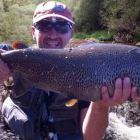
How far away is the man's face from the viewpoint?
3.90m

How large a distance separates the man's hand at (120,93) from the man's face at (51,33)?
1.19m

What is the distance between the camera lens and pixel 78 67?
9.89 ft

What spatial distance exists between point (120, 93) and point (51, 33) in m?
1.39

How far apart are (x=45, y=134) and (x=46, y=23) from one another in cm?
145

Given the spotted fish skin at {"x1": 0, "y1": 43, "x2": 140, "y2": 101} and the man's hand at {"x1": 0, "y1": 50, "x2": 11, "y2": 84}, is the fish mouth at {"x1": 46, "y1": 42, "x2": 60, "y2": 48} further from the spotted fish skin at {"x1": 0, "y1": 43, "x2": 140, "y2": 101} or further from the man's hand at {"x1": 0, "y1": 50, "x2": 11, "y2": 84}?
the man's hand at {"x1": 0, "y1": 50, "x2": 11, "y2": 84}

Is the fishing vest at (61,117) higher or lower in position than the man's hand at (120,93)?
lower

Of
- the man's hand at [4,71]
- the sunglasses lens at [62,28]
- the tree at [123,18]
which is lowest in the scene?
the tree at [123,18]

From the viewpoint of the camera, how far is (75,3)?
45156 mm

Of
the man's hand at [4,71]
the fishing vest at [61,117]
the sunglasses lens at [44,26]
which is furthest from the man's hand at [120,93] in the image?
the sunglasses lens at [44,26]

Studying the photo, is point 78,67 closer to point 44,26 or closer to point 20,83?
point 20,83

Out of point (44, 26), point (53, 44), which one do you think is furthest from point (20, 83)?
point (44, 26)

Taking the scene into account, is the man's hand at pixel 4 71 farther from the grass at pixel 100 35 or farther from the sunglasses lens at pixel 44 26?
the grass at pixel 100 35

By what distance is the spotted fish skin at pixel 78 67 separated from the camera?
2.97 meters

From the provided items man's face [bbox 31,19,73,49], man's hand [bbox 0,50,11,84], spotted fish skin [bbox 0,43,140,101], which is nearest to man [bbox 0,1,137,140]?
man's face [bbox 31,19,73,49]
